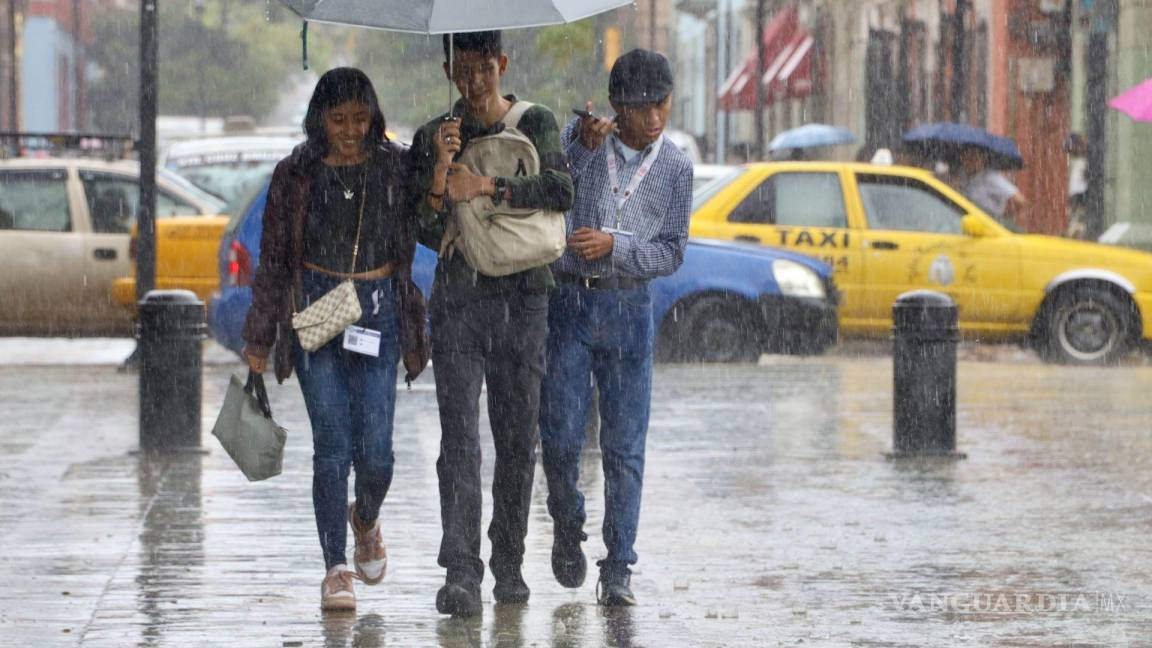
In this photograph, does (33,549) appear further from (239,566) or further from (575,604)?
(575,604)

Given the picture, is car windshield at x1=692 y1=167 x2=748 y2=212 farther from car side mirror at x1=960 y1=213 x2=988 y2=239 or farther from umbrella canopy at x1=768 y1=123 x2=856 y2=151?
umbrella canopy at x1=768 y1=123 x2=856 y2=151

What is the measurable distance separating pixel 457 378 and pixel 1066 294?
11.5 metres

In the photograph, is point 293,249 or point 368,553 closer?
point 293,249

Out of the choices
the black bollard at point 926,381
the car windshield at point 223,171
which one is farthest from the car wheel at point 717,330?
the car windshield at point 223,171

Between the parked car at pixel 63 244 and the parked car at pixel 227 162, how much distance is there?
14.6 ft

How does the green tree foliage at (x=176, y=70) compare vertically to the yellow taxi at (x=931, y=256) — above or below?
above

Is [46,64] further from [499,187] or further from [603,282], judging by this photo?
[499,187]

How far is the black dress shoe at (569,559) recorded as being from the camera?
7.30 metres

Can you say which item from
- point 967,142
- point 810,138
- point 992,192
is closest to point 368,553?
point 992,192

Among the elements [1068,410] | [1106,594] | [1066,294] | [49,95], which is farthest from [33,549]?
[49,95]

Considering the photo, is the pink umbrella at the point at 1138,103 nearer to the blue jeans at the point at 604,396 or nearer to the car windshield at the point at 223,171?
the blue jeans at the point at 604,396

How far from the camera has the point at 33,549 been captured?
8359 millimetres

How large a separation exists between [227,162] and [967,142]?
7328 millimetres

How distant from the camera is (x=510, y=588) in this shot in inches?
285
